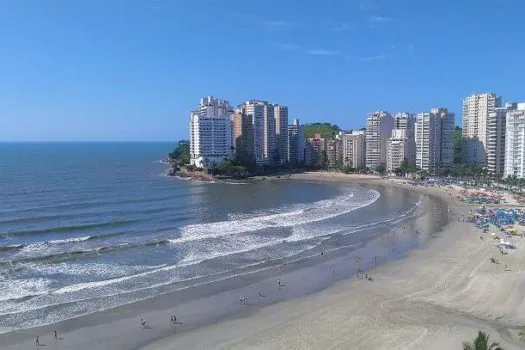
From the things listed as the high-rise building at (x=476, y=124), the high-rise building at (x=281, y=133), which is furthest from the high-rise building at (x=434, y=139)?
the high-rise building at (x=281, y=133)

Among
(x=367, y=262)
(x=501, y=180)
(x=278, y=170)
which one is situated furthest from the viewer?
(x=278, y=170)

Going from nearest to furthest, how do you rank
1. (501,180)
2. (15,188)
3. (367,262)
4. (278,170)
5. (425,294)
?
(425,294), (367,262), (15,188), (501,180), (278,170)

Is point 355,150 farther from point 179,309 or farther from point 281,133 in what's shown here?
point 179,309

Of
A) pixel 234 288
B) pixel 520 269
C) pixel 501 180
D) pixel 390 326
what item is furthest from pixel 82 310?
pixel 501 180

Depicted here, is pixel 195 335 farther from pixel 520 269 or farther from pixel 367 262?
pixel 520 269

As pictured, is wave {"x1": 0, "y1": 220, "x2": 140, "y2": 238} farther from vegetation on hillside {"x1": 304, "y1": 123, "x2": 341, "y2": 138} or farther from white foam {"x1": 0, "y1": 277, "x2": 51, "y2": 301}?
vegetation on hillside {"x1": 304, "y1": 123, "x2": 341, "y2": 138}

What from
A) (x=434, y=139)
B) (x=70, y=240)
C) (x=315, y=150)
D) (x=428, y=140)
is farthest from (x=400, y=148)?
(x=70, y=240)
